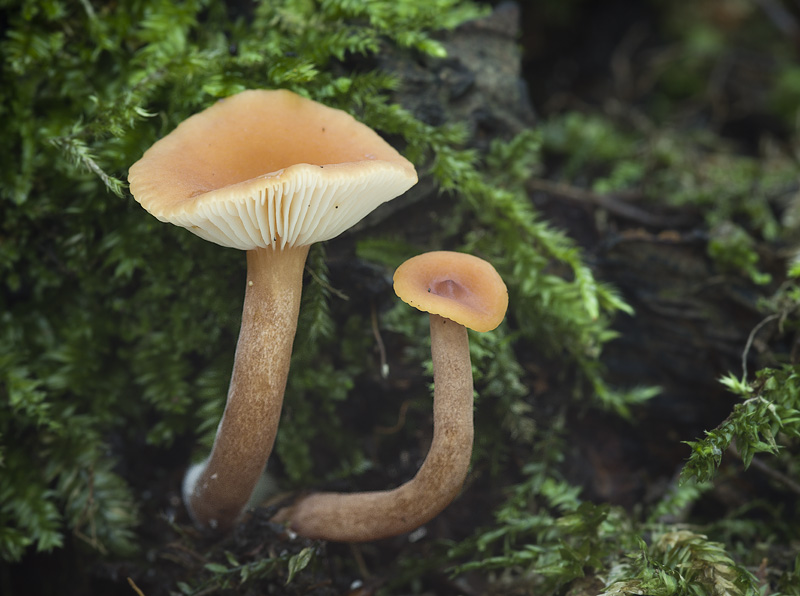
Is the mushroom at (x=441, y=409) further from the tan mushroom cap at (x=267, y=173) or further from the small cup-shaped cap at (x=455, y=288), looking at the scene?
the tan mushroom cap at (x=267, y=173)

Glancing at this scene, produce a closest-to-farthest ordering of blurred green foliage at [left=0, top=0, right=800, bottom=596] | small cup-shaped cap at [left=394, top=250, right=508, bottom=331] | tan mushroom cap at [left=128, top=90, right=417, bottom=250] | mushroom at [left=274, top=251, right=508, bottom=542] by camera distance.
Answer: tan mushroom cap at [left=128, top=90, right=417, bottom=250] → small cup-shaped cap at [left=394, top=250, right=508, bottom=331] → mushroom at [left=274, top=251, right=508, bottom=542] → blurred green foliage at [left=0, top=0, right=800, bottom=596]

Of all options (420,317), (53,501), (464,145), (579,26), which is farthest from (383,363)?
(579,26)

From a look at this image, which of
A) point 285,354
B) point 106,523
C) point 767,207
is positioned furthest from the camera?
point 767,207

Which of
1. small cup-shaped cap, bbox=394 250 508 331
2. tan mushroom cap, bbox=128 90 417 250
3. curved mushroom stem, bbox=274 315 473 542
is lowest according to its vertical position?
curved mushroom stem, bbox=274 315 473 542

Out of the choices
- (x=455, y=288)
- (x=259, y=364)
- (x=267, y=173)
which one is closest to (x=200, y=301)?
→ (x=259, y=364)

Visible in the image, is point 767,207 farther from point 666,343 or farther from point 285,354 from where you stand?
point 285,354

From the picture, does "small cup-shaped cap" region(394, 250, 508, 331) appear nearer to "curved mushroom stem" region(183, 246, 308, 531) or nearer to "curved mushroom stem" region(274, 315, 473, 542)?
"curved mushroom stem" region(274, 315, 473, 542)

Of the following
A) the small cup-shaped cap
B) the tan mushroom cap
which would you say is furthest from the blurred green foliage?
the small cup-shaped cap

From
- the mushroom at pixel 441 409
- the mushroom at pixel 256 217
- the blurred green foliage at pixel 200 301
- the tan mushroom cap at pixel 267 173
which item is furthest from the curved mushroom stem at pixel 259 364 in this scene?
the mushroom at pixel 441 409
